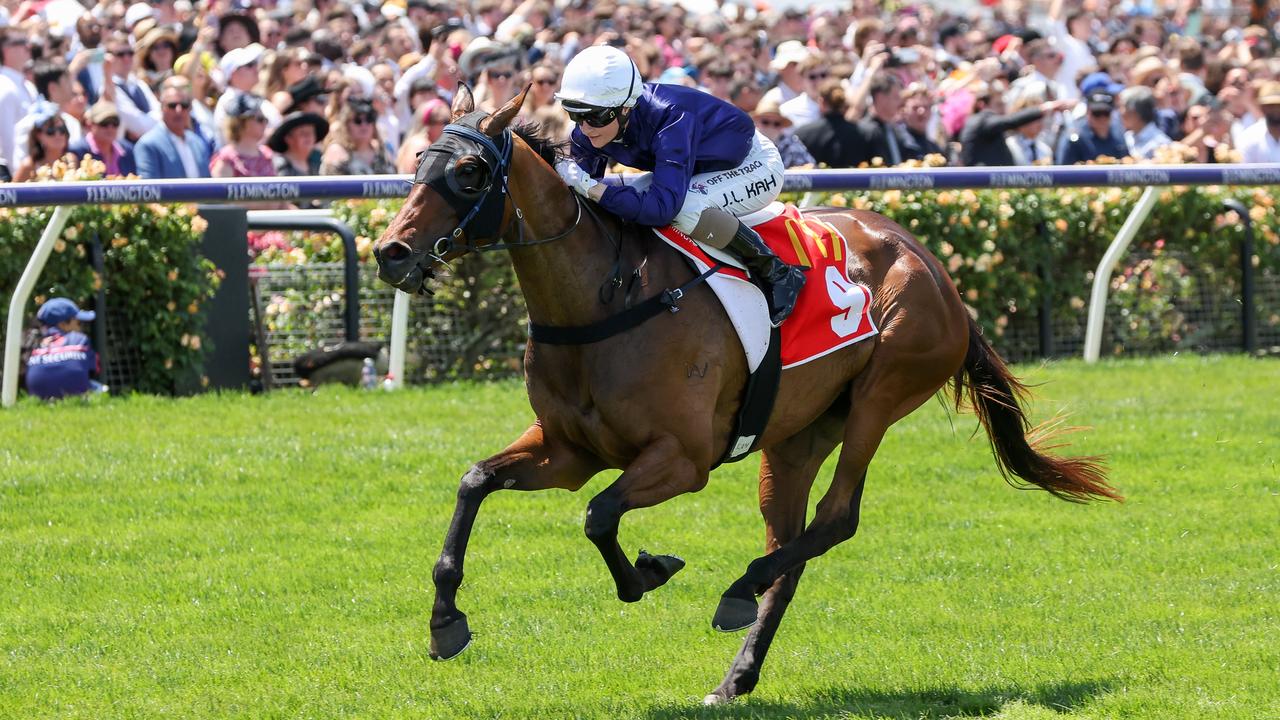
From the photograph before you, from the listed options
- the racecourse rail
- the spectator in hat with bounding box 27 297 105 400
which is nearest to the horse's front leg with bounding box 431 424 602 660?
the racecourse rail

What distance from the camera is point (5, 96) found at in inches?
455

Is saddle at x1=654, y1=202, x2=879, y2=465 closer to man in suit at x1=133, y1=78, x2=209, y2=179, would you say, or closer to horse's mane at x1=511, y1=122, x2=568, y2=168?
horse's mane at x1=511, y1=122, x2=568, y2=168

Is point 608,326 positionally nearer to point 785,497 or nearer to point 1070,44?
point 785,497

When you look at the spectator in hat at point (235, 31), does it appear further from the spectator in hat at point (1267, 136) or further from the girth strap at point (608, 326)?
the girth strap at point (608, 326)

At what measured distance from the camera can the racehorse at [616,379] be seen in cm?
512

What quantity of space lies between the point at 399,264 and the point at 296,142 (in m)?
7.00

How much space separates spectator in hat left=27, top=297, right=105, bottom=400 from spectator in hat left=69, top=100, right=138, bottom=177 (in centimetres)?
177

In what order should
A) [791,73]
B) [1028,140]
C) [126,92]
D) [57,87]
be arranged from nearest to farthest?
[57,87] → [126,92] → [1028,140] → [791,73]

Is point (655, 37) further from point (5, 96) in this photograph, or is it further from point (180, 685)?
point (180, 685)

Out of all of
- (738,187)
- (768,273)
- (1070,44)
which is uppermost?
(738,187)

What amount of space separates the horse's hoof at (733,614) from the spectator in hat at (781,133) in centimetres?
687

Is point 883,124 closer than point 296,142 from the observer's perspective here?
No

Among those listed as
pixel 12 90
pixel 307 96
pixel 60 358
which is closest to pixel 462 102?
pixel 60 358

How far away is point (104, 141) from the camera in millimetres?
11109
